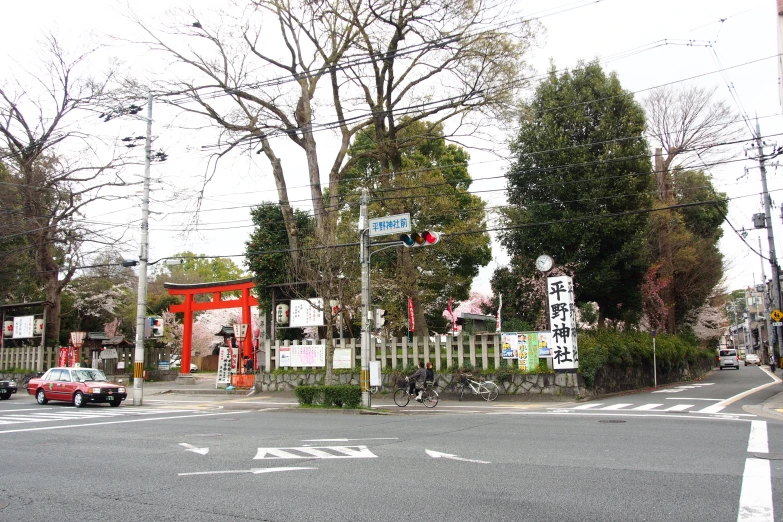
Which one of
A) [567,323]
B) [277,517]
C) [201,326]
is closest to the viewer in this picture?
[277,517]

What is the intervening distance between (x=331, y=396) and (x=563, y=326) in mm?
8637

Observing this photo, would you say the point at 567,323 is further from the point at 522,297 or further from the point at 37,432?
the point at 37,432

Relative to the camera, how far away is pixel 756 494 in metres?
6.52

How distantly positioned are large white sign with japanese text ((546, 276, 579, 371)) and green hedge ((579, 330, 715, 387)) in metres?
0.86

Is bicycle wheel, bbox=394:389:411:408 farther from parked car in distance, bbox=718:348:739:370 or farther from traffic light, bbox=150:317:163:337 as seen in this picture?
parked car in distance, bbox=718:348:739:370

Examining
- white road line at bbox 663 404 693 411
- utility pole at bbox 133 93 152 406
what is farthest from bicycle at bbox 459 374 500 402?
utility pole at bbox 133 93 152 406

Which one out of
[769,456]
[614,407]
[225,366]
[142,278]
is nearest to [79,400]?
[142,278]

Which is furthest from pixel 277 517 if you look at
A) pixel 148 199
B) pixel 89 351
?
pixel 89 351

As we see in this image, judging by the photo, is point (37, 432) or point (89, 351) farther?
point (89, 351)

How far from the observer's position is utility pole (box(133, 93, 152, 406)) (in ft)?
77.0

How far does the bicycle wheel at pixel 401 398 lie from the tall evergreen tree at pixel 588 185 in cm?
1018

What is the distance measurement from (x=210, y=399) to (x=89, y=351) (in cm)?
1784

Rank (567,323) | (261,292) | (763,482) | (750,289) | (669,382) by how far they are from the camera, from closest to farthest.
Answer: (763,482)
(567,323)
(261,292)
(669,382)
(750,289)

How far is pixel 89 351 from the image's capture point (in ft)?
129
